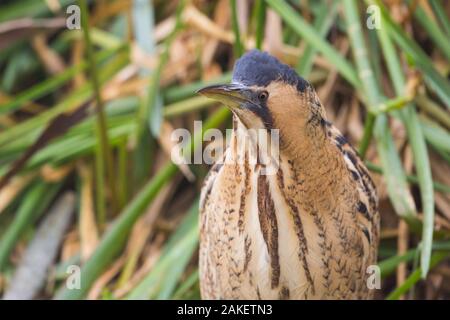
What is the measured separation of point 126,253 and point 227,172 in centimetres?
87

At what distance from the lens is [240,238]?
1.79 metres

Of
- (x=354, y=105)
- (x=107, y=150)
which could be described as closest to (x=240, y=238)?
(x=107, y=150)

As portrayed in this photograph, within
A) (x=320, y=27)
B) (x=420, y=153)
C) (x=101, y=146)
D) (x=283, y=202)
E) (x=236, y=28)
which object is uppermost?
(x=320, y=27)

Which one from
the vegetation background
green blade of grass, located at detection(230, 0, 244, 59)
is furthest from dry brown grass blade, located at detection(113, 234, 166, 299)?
green blade of grass, located at detection(230, 0, 244, 59)

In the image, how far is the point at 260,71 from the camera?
1.56 meters

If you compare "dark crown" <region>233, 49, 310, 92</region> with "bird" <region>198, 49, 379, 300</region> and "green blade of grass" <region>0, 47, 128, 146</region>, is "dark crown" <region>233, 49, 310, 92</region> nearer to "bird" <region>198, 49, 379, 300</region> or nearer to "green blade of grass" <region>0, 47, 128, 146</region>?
"bird" <region>198, 49, 379, 300</region>

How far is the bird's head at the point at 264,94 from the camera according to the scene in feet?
5.11

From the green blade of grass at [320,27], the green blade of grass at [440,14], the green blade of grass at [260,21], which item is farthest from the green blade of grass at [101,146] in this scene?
the green blade of grass at [440,14]

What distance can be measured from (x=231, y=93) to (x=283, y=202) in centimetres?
28

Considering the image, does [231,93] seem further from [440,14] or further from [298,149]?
[440,14]

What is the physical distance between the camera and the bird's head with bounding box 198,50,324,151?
5.11 ft

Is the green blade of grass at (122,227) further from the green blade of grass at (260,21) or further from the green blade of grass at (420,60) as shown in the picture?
the green blade of grass at (420,60)

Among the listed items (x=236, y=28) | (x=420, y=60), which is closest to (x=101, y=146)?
(x=236, y=28)
